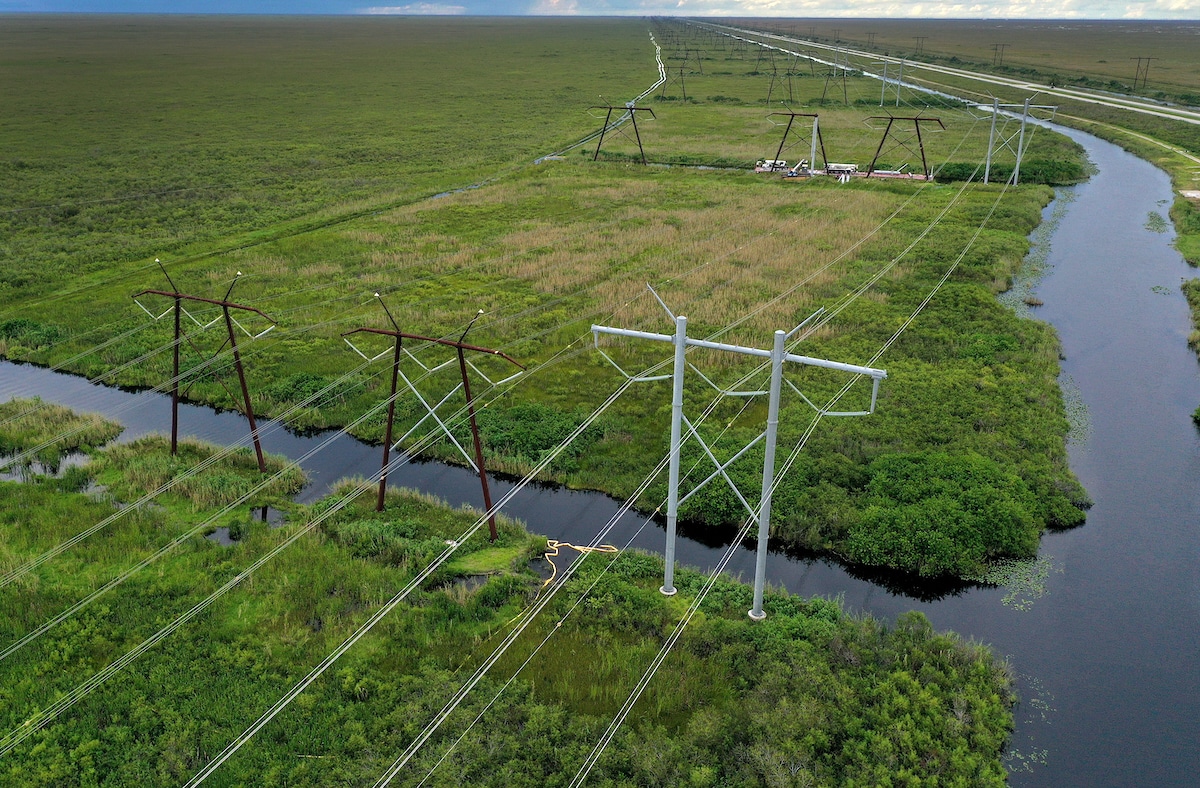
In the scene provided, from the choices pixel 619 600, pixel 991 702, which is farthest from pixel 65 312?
pixel 991 702

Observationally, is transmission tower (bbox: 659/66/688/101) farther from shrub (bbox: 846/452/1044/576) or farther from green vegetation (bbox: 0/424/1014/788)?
green vegetation (bbox: 0/424/1014/788)

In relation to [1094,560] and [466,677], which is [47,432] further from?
[1094,560]

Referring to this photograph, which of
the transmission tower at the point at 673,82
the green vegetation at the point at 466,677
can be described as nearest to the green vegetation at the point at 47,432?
the green vegetation at the point at 466,677

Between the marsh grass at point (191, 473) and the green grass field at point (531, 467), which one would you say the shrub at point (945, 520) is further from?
the marsh grass at point (191, 473)

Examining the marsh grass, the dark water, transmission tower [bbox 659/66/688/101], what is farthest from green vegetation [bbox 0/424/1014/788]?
transmission tower [bbox 659/66/688/101]

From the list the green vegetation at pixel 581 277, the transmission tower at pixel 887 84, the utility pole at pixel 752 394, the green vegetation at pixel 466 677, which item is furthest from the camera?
the transmission tower at pixel 887 84

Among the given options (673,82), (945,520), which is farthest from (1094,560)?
(673,82)

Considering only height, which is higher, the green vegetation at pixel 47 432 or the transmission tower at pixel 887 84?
the transmission tower at pixel 887 84
